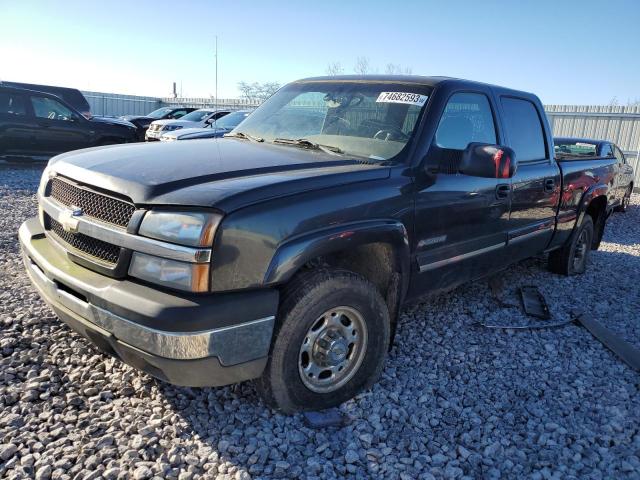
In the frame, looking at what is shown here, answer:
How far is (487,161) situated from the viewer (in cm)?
290

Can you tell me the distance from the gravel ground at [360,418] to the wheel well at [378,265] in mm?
551

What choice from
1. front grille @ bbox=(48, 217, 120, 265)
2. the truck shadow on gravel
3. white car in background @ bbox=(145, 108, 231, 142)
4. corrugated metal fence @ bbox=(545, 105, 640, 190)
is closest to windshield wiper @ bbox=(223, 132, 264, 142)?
front grille @ bbox=(48, 217, 120, 265)

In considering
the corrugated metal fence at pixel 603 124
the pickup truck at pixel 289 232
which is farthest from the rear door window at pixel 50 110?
the pickup truck at pixel 289 232

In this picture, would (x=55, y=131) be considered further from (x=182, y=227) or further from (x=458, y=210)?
(x=182, y=227)

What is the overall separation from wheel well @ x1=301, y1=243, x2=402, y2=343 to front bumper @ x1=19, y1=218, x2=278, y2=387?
→ 686 mm

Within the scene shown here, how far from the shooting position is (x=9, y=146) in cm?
1126

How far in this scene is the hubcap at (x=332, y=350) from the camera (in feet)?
8.57

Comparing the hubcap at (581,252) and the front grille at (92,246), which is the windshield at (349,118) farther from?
the hubcap at (581,252)

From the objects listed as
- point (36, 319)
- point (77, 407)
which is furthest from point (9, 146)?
point (77, 407)

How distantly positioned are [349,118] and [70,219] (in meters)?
1.85

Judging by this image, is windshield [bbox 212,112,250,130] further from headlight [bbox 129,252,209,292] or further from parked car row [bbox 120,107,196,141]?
headlight [bbox 129,252,209,292]

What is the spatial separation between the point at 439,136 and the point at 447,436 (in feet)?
5.92

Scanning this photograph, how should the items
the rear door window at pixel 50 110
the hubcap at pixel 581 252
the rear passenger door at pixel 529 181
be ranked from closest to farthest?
the rear passenger door at pixel 529 181
the hubcap at pixel 581 252
the rear door window at pixel 50 110

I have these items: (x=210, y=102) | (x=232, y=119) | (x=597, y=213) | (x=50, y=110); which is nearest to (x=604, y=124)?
(x=232, y=119)
